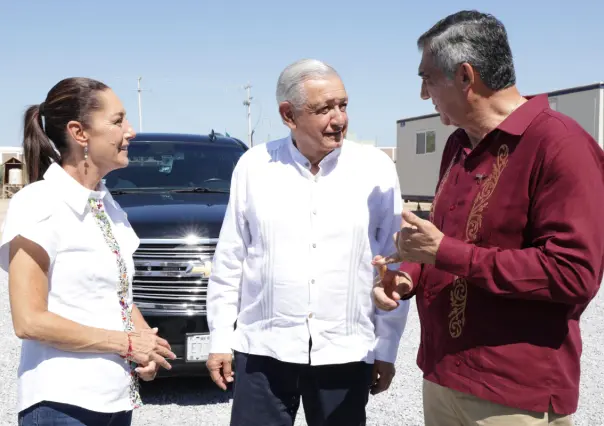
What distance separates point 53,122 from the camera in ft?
7.77

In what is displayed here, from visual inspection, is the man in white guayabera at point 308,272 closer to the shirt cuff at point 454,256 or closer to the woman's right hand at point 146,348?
the woman's right hand at point 146,348

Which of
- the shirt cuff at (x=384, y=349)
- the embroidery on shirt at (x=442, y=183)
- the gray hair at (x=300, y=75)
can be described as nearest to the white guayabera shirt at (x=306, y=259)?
the shirt cuff at (x=384, y=349)

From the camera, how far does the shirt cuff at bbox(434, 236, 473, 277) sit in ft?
6.65

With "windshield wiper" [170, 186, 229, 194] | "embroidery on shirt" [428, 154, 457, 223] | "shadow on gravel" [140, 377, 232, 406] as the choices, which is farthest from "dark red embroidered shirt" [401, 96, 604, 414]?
"windshield wiper" [170, 186, 229, 194]

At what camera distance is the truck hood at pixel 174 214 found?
5.02 meters

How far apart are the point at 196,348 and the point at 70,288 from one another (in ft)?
8.61

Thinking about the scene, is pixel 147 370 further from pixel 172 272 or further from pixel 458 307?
pixel 172 272

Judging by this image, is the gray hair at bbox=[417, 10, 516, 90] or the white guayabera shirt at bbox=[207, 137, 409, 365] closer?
the gray hair at bbox=[417, 10, 516, 90]

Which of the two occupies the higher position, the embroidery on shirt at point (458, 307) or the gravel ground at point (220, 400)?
the embroidery on shirt at point (458, 307)

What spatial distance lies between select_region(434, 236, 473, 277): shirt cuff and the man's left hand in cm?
2

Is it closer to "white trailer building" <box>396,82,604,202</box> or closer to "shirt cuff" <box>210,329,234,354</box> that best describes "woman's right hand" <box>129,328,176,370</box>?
"shirt cuff" <box>210,329,234,354</box>

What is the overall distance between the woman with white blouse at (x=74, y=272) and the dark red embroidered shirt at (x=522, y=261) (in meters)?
1.06

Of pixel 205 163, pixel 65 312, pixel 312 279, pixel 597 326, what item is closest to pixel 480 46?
pixel 312 279

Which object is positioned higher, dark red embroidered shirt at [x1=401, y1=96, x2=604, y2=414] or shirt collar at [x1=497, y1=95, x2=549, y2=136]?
shirt collar at [x1=497, y1=95, x2=549, y2=136]
